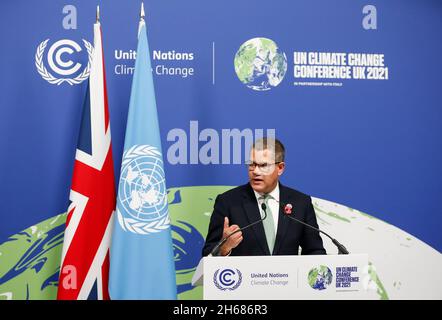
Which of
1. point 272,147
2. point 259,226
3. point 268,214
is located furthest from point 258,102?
point 259,226

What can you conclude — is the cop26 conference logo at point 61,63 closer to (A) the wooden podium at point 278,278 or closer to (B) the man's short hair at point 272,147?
(B) the man's short hair at point 272,147

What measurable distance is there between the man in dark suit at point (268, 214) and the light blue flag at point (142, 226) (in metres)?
0.33

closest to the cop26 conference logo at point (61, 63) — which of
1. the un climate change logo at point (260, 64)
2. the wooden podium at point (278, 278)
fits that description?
the un climate change logo at point (260, 64)

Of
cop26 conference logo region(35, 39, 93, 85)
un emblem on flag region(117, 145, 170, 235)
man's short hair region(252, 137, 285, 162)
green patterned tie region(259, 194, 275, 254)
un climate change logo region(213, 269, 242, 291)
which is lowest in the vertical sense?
un climate change logo region(213, 269, 242, 291)

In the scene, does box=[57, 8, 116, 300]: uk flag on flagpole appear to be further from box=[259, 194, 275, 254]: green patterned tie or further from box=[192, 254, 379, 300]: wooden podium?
box=[192, 254, 379, 300]: wooden podium

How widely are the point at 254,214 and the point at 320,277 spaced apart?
112 centimetres

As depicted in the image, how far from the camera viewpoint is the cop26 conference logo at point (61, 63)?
12.6 ft

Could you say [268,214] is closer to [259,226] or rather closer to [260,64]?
[259,226]

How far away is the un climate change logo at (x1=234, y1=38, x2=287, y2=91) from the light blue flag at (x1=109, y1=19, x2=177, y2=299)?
0.87 metres

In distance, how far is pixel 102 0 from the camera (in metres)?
3.89

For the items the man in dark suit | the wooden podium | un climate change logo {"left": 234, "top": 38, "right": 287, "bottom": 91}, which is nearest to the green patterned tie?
the man in dark suit

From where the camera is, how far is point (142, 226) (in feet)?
11.1

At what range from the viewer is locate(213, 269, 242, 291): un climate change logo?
2195mm
